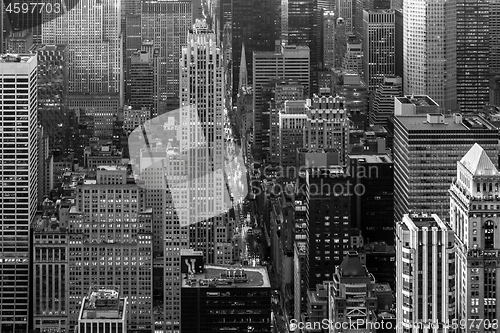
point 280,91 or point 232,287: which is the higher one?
point 280,91

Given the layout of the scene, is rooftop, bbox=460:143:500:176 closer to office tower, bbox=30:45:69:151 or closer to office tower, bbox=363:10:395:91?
office tower, bbox=30:45:69:151

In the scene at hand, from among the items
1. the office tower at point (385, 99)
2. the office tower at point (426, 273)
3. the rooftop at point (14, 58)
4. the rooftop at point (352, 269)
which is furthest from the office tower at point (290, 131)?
the office tower at point (426, 273)

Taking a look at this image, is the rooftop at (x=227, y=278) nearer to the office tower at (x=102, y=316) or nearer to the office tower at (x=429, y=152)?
the office tower at (x=429, y=152)

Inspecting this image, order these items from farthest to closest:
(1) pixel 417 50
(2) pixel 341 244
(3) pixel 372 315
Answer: (1) pixel 417 50 < (2) pixel 341 244 < (3) pixel 372 315

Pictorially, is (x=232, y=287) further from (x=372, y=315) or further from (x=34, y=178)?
(x=34, y=178)

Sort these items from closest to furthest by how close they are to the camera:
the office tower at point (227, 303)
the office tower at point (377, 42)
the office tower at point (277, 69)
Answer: the office tower at point (227, 303) < the office tower at point (277, 69) < the office tower at point (377, 42)

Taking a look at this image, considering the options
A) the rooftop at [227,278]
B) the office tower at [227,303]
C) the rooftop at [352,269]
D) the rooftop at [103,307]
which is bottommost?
the office tower at [227,303]

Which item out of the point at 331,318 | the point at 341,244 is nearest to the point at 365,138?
the point at 341,244
